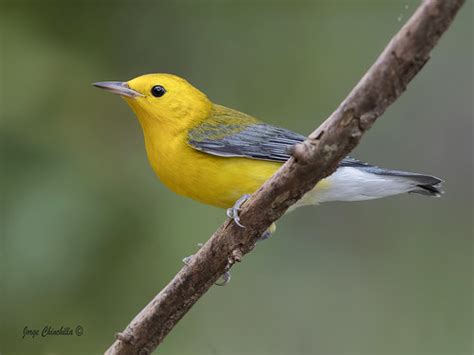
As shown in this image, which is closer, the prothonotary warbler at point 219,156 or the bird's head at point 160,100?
the prothonotary warbler at point 219,156

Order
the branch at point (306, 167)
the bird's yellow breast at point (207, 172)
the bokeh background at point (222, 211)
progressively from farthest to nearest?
the bokeh background at point (222, 211) < the bird's yellow breast at point (207, 172) < the branch at point (306, 167)

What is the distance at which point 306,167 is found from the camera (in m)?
3.20

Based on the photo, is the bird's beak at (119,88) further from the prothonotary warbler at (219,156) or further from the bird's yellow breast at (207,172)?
the bird's yellow breast at (207,172)

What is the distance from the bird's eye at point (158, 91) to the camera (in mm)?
5125

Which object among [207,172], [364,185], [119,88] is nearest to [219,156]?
[207,172]

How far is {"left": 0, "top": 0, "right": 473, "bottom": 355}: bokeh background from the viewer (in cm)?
484

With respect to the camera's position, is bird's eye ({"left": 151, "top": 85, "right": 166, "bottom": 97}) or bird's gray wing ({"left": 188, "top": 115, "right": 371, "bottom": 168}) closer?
bird's gray wing ({"left": 188, "top": 115, "right": 371, "bottom": 168})

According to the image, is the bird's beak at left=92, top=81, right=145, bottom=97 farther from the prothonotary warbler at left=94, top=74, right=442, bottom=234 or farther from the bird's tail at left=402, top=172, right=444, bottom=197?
the bird's tail at left=402, top=172, right=444, bottom=197

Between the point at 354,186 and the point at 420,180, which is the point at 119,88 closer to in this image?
the point at 354,186

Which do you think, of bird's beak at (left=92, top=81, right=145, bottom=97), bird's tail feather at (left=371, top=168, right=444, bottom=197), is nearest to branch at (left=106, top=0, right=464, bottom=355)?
bird's tail feather at (left=371, top=168, right=444, bottom=197)

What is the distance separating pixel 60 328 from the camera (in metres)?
4.82

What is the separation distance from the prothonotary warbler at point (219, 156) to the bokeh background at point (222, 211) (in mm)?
576

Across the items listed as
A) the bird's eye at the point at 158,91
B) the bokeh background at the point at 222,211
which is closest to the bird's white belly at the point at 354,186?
the bokeh background at the point at 222,211

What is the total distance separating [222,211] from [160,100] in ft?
4.48
